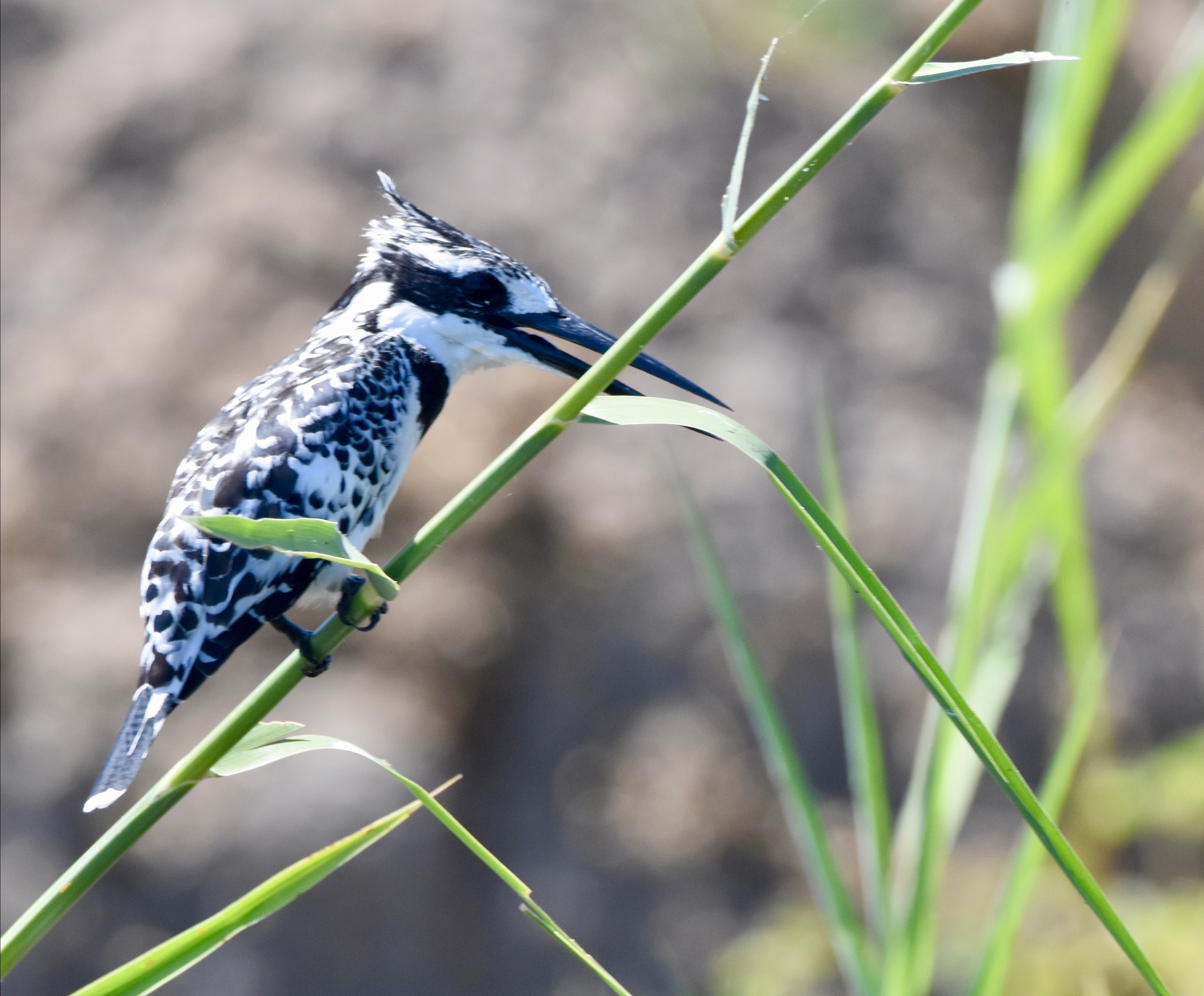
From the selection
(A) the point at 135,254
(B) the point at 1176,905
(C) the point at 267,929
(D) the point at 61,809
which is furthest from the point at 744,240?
(A) the point at 135,254

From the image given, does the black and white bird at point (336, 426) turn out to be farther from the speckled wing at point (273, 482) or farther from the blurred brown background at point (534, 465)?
the blurred brown background at point (534, 465)

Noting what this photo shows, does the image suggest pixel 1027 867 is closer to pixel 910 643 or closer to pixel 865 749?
pixel 865 749

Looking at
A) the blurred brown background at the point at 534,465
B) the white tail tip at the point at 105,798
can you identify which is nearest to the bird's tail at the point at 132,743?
the white tail tip at the point at 105,798

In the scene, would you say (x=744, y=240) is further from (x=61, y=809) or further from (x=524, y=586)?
(x=61, y=809)

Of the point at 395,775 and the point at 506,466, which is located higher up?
the point at 506,466

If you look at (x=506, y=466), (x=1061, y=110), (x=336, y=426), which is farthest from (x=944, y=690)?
(x=336, y=426)
